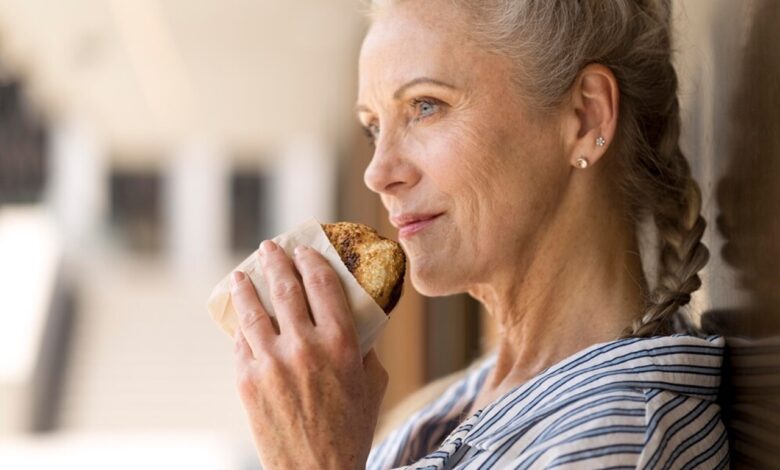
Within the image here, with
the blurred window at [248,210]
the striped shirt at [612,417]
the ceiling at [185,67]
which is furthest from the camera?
the blurred window at [248,210]

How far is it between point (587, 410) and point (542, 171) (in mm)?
393

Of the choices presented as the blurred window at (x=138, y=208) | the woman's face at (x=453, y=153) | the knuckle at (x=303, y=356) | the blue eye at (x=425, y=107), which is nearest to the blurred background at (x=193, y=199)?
the blurred window at (x=138, y=208)

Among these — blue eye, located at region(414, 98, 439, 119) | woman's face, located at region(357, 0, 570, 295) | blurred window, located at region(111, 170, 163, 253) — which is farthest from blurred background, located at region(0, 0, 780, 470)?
blue eye, located at region(414, 98, 439, 119)

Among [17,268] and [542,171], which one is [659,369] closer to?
[542,171]

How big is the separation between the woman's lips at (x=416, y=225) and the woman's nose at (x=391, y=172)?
44mm

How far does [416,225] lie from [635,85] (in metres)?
0.34

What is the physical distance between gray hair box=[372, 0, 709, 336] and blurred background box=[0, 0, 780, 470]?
0.13 feet

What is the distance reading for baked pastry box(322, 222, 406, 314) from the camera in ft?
4.08

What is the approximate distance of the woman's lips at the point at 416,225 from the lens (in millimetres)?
1361

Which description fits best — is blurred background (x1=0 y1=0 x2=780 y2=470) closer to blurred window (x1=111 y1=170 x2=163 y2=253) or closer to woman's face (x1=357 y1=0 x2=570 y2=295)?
blurred window (x1=111 y1=170 x2=163 y2=253)

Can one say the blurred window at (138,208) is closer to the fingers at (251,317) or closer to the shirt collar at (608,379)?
the fingers at (251,317)

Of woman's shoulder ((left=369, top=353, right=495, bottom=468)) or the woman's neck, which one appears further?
woman's shoulder ((left=369, top=353, right=495, bottom=468))

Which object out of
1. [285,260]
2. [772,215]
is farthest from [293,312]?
[772,215]

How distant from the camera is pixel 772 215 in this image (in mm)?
1042
